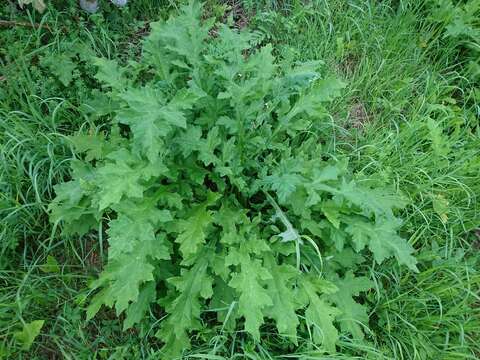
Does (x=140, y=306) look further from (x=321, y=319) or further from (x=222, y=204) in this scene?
(x=321, y=319)

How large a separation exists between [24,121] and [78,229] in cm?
83

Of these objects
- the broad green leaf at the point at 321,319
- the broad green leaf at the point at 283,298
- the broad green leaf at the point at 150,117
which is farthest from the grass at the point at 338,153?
the broad green leaf at the point at 150,117

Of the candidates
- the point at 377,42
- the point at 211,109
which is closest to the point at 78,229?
the point at 211,109

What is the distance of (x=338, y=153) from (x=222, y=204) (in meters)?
0.88

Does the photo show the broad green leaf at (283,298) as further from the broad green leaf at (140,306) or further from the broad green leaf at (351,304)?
A: the broad green leaf at (140,306)

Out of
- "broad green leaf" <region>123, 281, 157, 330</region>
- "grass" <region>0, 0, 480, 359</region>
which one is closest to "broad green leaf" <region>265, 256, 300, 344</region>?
"grass" <region>0, 0, 480, 359</region>

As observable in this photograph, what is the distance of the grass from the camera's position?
2.47 meters

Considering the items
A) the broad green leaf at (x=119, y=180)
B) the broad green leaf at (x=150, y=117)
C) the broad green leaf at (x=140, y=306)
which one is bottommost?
the broad green leaf at (x=140, y=306)

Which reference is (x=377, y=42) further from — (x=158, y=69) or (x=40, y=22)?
(x=40, y=22)

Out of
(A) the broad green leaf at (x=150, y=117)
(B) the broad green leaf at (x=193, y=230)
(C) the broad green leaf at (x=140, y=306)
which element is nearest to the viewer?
(A) the broad green leaf at (x=150, y=117)

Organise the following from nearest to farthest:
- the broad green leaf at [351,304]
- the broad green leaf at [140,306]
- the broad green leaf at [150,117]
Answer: the broad green leaf at [150,117]
the broad green leaf at [140,306]
the broad green leaf at [351,304]

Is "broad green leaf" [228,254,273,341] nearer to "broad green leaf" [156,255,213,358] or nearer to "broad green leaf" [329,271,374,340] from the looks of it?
"broad green leaf" [156,255,213,358]

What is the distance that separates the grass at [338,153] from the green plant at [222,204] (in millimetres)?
171

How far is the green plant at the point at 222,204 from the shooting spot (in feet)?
7.27
